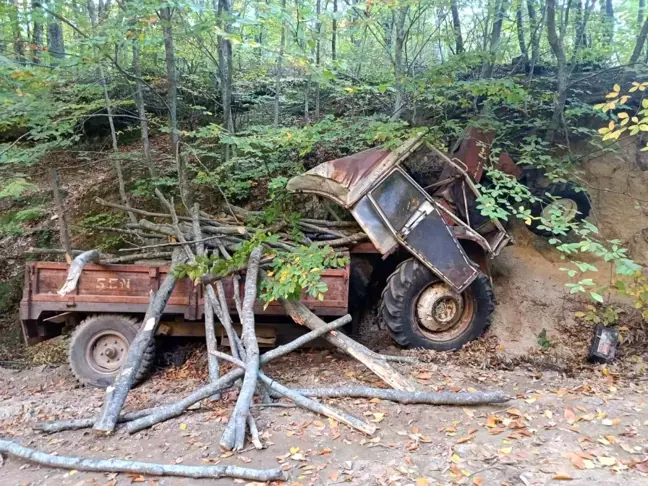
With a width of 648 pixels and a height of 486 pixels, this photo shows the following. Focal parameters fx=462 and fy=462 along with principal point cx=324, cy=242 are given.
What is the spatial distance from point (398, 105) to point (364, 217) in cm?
282

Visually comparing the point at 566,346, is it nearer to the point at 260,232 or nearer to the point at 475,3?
the point at 260,232

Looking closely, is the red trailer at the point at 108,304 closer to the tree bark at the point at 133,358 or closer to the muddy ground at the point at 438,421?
the tree bark at the point at 133,358

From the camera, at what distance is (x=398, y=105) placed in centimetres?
730

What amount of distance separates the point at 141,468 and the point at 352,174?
3.55 meters

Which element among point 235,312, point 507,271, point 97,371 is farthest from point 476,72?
point 97,371

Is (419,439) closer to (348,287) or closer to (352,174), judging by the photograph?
(348,287)

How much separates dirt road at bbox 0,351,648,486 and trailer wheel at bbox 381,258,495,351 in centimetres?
65

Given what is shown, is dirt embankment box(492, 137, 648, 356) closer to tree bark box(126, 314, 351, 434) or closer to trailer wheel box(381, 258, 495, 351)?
trailer wheel box(381, 258, 495, 351)

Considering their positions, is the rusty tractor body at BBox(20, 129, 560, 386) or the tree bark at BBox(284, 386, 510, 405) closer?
the tree bark at BBox(284, 386, 510, 405)

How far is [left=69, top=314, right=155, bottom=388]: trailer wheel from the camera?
5289mm

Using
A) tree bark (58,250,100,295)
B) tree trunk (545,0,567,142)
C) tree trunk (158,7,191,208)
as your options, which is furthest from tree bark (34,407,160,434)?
tree trunk (545,0,567,142)

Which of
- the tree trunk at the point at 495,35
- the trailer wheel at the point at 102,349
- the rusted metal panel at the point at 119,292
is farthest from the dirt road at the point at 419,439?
the tree trunk at the point at 495,35

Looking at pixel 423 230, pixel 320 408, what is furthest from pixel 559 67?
pixel 320 408

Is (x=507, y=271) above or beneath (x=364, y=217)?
beneath
